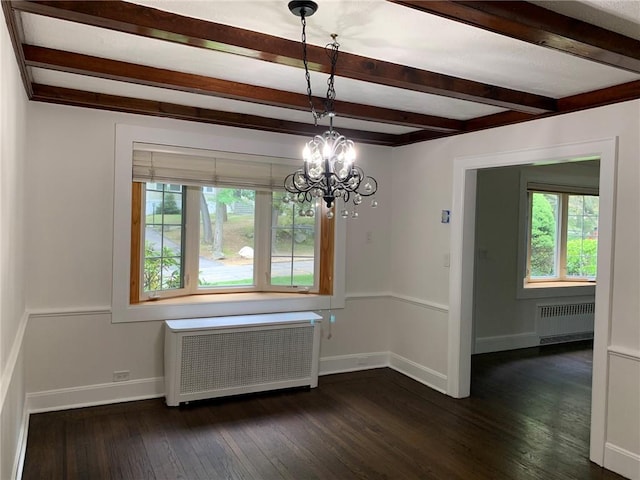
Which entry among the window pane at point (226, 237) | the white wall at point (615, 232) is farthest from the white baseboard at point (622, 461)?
the window pane at point (226, 237)

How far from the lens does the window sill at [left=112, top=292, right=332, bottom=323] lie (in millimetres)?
3859

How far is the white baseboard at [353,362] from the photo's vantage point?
15.3 feet

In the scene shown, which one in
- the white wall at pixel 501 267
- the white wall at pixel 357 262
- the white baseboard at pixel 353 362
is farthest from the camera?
the white wall at pixel 501 267

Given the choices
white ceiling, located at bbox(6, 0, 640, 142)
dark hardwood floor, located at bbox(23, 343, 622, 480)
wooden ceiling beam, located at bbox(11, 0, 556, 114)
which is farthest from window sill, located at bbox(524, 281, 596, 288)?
wooden ceiling beam, located at bbox(11, 0, 556, 114)

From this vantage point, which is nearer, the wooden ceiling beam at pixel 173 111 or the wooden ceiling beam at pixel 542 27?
the wooden ceiling beam at pixel 542 27

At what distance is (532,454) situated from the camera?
313 cm

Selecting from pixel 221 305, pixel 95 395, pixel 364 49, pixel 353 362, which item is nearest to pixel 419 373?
pixel 353 362

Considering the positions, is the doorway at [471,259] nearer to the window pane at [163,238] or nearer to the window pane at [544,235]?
the window pane at [163,238]

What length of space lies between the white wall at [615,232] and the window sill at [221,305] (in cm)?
92

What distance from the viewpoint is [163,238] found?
163 inches

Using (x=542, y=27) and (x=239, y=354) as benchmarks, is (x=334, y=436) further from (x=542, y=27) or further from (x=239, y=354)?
(x=542, y=27)

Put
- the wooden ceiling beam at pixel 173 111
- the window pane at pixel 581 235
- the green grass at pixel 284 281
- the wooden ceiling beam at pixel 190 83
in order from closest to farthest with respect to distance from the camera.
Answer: the wooden ceiling beam at pixel 190 83 → the wooden ceiling beam at pixel 173 111 → the green grass at pixel 284 281 → the window pane at pixel 581 235

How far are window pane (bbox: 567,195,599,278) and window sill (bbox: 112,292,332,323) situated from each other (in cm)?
387

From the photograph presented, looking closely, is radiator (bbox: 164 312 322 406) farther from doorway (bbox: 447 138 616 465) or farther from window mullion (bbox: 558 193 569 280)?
window mullion (bbox: 558 193 569 280)
